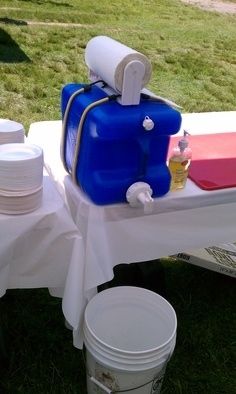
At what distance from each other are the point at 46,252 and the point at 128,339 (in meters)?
0.48

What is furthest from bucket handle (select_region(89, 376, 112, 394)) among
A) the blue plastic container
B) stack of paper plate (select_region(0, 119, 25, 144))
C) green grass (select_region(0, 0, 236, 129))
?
green grass (select_region(0, 0, 236, 129))

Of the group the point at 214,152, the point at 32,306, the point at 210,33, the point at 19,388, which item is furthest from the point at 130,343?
the point at 210,33

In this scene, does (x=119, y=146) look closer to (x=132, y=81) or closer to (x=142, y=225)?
(x=132, y=81)

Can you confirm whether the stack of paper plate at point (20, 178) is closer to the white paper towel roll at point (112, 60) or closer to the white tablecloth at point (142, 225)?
the white tablecloth at point (142, 225)

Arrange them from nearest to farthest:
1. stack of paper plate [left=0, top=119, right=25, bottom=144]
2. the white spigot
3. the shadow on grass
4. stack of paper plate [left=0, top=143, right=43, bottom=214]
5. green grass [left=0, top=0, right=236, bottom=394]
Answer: stack of paper plate [left=0, top=143, right=43, bottom=214], the white spigot, stack of paper plate [left=0, top=119, right=25, bottom=144], green grass [left=0, top=0, right=236, bottom=394], the shadow on grass

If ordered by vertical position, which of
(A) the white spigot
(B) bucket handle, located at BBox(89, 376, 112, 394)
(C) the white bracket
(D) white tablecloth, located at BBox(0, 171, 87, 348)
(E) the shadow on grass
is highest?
(C) the white bracket

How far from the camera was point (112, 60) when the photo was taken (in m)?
1.34

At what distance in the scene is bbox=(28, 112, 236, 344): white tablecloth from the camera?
4.60ft

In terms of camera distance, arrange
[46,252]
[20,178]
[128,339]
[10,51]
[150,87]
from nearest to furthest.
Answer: [20,178]
[46,252]
[128,339]
[150,87]
[10,51]

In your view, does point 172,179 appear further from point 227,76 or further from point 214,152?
point 227,76

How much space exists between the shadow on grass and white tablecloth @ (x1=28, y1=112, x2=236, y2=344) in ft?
10.9

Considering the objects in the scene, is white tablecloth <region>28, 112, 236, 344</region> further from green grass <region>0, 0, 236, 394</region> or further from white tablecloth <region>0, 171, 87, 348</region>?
green grass <region>0, 0, 236, 394</region>

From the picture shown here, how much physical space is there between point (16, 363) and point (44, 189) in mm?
720

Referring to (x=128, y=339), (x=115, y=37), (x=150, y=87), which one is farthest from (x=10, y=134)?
(x=115, y=37)
